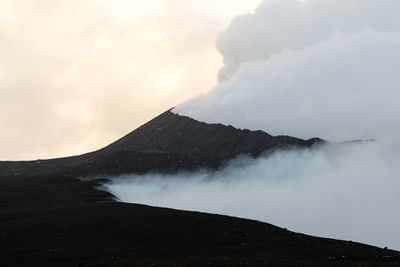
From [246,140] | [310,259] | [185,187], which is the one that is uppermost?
[246,140]

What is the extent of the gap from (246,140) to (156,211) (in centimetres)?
9007

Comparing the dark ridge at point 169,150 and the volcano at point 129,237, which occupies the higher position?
the dark ridge at point 169,150

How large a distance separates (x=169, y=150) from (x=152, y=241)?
347 feet

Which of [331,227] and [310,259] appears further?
[331,227]

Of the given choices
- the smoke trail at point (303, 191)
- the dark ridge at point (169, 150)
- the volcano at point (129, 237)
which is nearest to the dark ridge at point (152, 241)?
the volcano at point (129, 237)

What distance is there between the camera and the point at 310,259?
53.1 metres

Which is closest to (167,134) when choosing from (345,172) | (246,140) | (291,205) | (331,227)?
(246,140)

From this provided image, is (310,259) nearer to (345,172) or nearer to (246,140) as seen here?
(345,172)

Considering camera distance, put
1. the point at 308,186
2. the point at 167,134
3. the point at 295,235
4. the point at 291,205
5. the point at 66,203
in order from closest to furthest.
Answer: the point at 295,235
the point at 66,203
the point at 291,205
the point at 308,186
the point at 167,134

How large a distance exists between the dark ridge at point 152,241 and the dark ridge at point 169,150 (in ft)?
180

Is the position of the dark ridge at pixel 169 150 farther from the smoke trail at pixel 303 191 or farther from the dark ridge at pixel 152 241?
the dark ridge at pixel 152 241

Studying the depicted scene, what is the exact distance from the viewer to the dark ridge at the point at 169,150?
143 meters

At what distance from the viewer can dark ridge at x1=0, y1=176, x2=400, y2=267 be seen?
5281cm

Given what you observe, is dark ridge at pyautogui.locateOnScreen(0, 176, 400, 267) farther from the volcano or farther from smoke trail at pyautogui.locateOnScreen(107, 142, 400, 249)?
smoke trail at pyautogui.locateOnScreen(107, 142, 400, 249)
